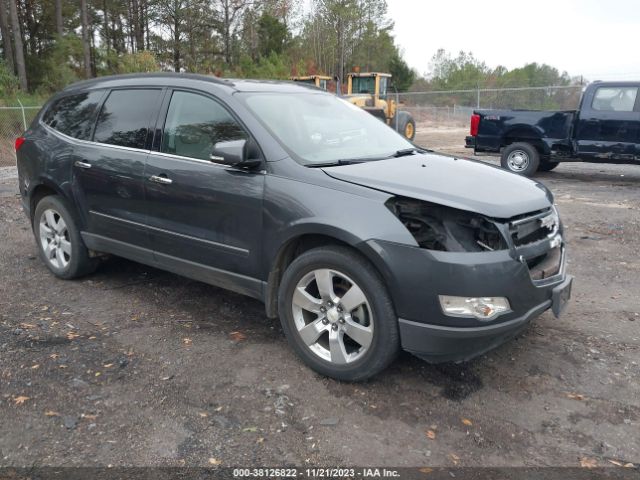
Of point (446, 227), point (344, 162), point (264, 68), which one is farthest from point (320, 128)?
point (264, 68)

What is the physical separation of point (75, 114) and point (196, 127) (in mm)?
1663

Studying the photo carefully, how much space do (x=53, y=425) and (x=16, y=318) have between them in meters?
1.74

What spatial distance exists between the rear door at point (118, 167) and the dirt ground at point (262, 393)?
69cm

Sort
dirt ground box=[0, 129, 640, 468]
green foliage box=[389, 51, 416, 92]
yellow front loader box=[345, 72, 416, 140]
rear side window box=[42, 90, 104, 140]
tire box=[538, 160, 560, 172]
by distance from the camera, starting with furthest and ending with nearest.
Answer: green foliage box=[389, 51, 416, 92] → yellow front loader box=[345, 72, 416, 140] → tire box=[538, 160, 560, 172] → rear side window box=[42, 90, 104, 140] → dirt ground box=[0, 129, 640, 468]

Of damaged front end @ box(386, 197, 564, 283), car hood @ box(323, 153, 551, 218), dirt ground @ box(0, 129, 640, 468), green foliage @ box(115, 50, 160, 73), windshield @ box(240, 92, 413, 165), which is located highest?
green foliage @ box(115, 50, 160, 73)

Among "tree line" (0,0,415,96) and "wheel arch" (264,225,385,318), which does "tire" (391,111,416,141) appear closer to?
"tree line" (0,0,415,96)

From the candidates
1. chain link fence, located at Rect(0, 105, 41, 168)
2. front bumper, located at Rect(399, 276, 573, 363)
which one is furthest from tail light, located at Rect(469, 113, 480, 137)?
chain link fence, located at Rect(0, 105, 41, 168)

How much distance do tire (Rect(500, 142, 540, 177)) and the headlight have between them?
9138 mm

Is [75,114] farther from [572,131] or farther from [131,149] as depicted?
[572,131]

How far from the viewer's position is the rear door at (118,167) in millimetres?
4352

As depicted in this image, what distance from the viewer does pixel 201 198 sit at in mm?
3898

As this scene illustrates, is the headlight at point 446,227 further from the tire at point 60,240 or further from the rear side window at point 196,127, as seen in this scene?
the tire at point 60,240

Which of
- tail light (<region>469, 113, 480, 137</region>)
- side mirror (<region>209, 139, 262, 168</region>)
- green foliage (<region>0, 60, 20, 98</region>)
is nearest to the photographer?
A: side mirror (<region>209, 139, 262, 168</region>)

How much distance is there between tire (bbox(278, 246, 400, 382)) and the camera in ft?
→ 10.4
